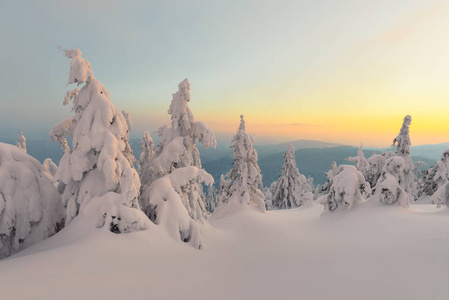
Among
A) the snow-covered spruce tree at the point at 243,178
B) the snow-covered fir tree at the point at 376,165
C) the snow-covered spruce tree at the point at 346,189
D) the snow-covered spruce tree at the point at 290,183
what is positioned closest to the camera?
the snow-covered spruce tree at the point at 346,189

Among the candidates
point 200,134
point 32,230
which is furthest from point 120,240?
point 200,134

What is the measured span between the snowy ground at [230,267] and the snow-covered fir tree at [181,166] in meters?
1.68

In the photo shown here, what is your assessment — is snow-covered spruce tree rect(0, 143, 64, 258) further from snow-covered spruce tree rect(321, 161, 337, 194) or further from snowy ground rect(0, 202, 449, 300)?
snow-covered spruce tree rect(321, 161, 337, 194)

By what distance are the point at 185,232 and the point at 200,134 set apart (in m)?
6.45

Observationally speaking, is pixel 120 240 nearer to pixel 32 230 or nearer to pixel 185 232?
pixel 185 232

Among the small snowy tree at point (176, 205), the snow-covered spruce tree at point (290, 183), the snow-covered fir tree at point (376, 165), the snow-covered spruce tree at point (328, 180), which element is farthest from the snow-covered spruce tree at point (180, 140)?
the snow-covered spruce tree at point (290, 183)

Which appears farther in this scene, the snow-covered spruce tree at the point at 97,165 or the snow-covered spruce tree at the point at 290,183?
the snow-covered spruce tree at the point at 290,183

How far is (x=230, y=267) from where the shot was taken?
7.93m

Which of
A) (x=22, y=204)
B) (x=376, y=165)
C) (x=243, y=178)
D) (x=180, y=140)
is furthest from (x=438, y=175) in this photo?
(x=22, y=204)

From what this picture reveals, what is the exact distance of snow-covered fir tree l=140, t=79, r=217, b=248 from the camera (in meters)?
10.1

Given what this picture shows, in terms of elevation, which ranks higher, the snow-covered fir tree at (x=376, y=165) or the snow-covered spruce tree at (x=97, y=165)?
the snow-covered spruce tree at (x=97, y=165)

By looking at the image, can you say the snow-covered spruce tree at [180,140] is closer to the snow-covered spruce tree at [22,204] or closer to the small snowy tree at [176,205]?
the small snowy tree at [176,205]

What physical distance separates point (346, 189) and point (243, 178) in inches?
392

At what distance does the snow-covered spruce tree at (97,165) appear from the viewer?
27.3 feet
